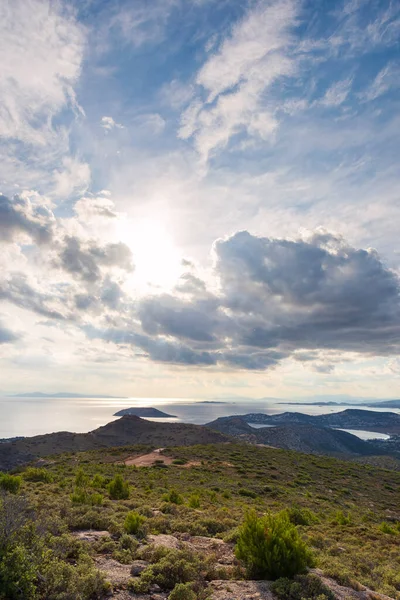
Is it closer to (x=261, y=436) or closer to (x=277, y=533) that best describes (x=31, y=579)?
(x=277, y=533)

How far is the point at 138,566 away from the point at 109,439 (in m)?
105

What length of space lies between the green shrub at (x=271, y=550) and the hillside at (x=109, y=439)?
2774 inches

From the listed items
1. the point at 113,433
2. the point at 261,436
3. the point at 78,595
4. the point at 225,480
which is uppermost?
the point at 78,595

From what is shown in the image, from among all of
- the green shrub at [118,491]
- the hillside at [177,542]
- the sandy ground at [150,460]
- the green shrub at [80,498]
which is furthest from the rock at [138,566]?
the sandy ground at [150,460]

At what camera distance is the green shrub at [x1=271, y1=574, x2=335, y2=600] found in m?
6.71

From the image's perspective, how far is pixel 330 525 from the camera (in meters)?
18.2

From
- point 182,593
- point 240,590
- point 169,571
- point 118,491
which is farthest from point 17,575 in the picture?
point 118,491

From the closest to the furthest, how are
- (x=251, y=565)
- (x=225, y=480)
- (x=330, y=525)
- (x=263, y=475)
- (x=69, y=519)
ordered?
(x=251, y=565), (x=69, y=519), (x=330, y=525), (x=225, y=480), (x=263, y=475)

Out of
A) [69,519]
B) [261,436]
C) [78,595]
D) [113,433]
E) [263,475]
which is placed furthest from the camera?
[261,436]

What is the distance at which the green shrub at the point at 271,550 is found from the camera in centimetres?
779

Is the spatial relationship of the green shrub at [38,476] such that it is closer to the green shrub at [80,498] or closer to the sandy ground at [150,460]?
the green shrub at [80,498]

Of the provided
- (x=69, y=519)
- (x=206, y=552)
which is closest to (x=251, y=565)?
(x=206, y=552)

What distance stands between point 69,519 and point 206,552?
4568mm

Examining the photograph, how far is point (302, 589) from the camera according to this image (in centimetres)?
695
